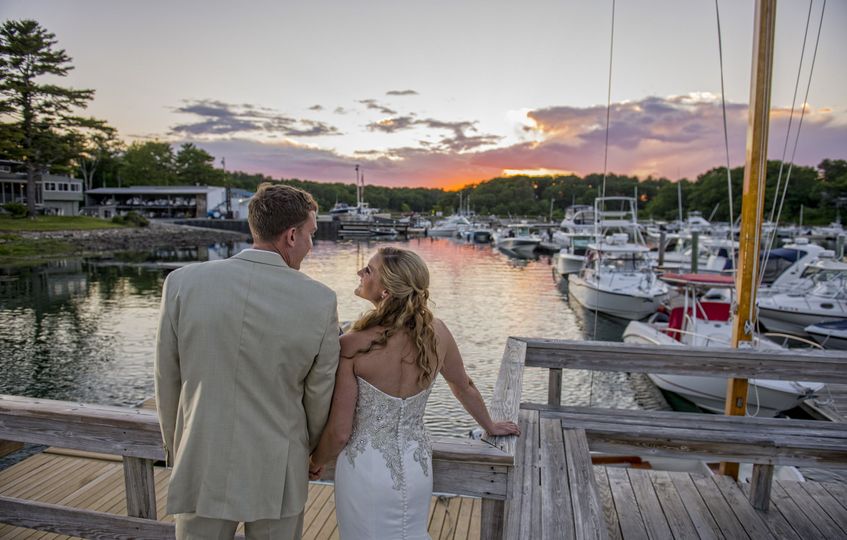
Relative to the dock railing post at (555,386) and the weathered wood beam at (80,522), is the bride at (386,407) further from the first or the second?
the dock railing post at (555,386)

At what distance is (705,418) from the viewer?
12.6ft

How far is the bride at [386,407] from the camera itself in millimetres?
1990

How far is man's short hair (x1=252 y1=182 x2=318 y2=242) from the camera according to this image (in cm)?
181

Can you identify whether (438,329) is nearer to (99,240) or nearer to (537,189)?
(99,240)

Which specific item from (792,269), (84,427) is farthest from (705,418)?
(792,269)

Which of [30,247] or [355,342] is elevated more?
[355,342]

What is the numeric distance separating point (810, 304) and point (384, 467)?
20.1 metres

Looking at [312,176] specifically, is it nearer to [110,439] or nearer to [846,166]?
[846,166]

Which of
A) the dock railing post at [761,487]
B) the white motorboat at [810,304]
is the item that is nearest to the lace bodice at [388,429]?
the dock railing post at [761,487]

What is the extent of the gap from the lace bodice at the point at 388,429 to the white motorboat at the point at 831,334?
54.2 feet

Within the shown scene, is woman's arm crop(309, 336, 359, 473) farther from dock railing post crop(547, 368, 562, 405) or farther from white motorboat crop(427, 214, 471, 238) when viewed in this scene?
white motorboat crop(427, 214, 471, 238)

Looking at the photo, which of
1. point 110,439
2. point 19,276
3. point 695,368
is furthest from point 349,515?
point 19,276

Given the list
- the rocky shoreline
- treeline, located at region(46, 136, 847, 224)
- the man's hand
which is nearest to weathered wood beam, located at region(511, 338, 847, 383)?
the man's hand

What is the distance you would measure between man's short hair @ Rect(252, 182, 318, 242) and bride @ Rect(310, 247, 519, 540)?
1.28 ft
